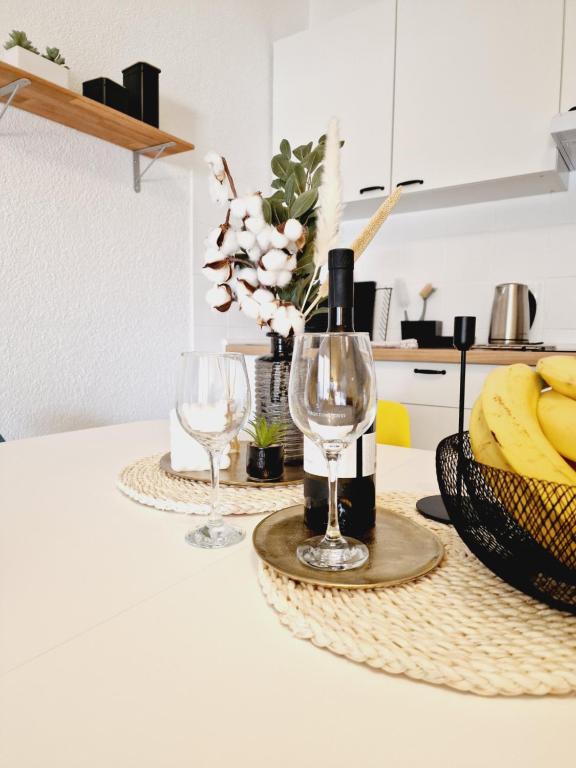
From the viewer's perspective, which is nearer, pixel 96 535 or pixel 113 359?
pixel 96 535

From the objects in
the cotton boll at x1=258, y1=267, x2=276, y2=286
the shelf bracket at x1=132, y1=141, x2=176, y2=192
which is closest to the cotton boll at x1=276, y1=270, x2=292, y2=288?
the cotton boll at x1=258, y1=267, x2=276, y2=286

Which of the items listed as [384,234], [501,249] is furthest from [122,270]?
[501,249]

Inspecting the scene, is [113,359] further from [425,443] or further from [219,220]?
[425,443]

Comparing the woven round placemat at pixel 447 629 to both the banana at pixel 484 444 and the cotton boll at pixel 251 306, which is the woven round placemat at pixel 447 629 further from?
the cotton boll at pixel 251 306

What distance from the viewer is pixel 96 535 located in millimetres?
575

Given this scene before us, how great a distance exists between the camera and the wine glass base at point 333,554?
462 mm

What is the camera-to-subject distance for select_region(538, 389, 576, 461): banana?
0.43 meters

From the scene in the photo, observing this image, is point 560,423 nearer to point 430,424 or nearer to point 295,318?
point 295,318

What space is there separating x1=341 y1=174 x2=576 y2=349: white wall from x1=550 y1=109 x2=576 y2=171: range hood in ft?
0.71

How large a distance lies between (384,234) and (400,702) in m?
2.76

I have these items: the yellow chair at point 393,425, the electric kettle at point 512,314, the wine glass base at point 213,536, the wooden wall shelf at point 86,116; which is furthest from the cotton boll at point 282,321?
the electric kettle at point 512,314

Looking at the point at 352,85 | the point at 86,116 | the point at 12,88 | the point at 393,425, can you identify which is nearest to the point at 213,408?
the point at 393,425

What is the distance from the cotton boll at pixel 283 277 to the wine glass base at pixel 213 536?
374 mm

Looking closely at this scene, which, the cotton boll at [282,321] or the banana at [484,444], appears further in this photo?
the cotton boll at [282,321]
